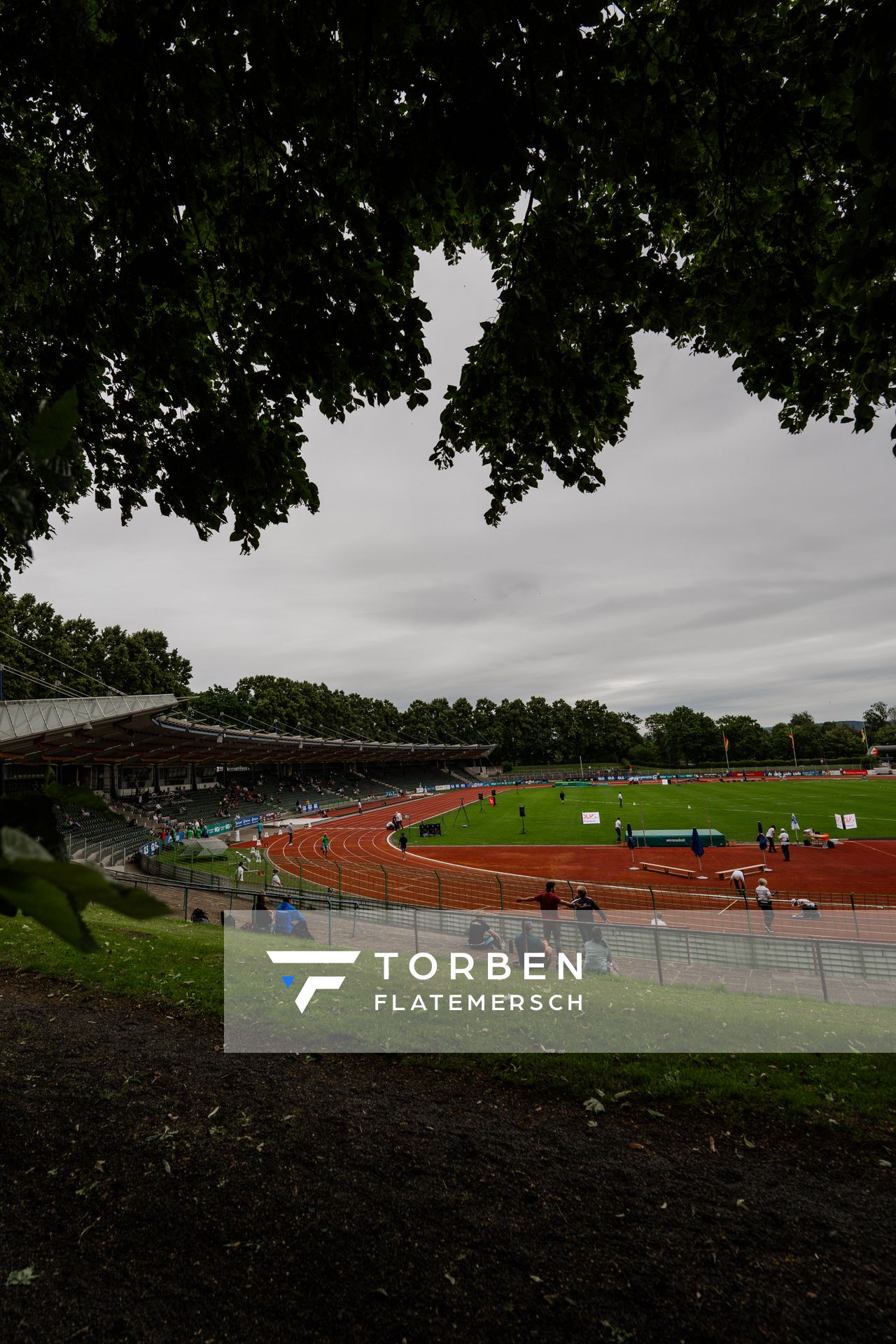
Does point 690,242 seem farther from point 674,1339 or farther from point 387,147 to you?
point 674,1339

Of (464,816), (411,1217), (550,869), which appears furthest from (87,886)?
(464,816)

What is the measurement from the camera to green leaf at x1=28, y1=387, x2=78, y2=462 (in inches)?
49.3

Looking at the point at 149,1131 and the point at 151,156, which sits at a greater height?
the point at 151,156

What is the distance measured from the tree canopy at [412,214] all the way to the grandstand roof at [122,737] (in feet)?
67.3

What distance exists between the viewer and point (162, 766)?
53.8 m

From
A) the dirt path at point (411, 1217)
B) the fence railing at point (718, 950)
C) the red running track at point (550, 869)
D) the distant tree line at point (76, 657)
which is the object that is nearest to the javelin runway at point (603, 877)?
the red running track at point (550, 869)

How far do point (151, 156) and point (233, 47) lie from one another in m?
1.56

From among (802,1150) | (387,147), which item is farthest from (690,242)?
(802,1150)

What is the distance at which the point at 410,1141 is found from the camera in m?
4.60

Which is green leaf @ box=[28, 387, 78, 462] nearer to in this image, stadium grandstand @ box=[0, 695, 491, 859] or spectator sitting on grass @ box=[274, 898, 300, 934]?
stadium grandstand @ box=[0, 695, 491, 859]

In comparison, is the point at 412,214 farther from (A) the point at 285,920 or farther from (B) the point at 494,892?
(B) the point at 494,892

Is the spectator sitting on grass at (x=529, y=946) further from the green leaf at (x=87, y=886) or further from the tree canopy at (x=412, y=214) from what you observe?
the green leaf at (x=87, y=886)

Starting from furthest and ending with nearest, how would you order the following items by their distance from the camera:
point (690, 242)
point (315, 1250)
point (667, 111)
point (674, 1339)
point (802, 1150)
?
1. point (690, 242)
2. point (802, 1150)
3. point (667, 111)
4. point (315, 1250)
5. point (674, 1339)

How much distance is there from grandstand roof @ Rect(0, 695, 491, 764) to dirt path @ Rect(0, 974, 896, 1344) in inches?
844
